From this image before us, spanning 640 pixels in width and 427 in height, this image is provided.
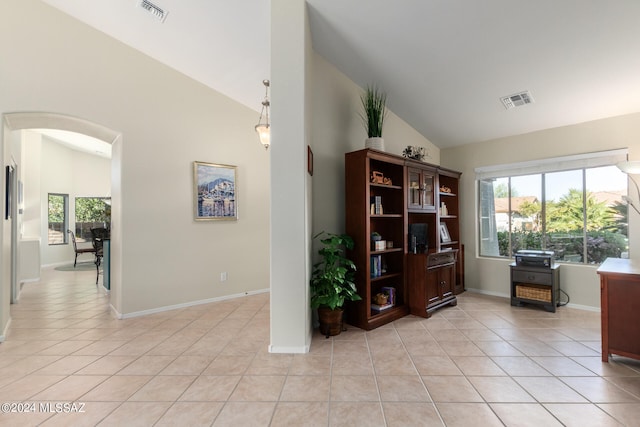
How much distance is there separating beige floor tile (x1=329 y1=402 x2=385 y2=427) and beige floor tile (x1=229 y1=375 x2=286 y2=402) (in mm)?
429

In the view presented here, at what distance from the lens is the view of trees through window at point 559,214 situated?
144 inches

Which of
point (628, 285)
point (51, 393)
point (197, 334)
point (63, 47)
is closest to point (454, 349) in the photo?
point (628, 285)

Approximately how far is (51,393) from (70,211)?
831 centimetres

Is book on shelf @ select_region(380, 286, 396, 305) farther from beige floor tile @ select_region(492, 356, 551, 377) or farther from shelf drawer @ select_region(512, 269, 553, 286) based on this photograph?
shelf drawer @ select_region(512, 269, 553, 286)

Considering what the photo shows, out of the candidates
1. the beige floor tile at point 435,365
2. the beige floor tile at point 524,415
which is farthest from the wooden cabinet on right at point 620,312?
the beige floor tile at point 435,365

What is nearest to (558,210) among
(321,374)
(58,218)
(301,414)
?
(321,374)

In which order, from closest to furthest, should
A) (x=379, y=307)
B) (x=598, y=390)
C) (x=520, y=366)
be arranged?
(x=598, y=390), (x=520, y=366), (x=379, y=307)

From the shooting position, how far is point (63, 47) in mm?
3254

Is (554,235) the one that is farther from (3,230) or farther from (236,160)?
(3,230)

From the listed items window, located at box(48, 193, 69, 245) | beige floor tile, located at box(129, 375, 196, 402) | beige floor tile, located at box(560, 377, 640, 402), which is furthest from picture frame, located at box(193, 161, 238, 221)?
window, located at box(48, 193, 69, 245)

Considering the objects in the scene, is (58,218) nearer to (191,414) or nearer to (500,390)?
(191,414)

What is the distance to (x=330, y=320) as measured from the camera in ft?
9.57

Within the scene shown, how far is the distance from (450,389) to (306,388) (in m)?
1.03

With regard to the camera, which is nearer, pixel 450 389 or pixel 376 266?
pixel 450 389
